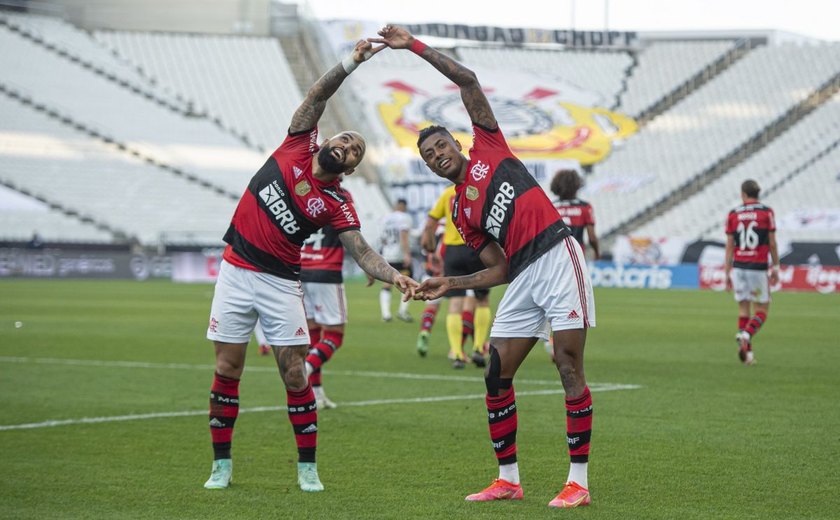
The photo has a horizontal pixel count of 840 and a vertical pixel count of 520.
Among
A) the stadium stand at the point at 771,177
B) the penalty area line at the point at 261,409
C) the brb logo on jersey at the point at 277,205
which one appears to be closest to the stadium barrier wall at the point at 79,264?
the stadium stand at the point at 771,177

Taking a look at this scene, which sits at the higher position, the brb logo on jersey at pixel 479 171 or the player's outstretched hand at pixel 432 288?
the brb logo on jersey at pixel 479 171

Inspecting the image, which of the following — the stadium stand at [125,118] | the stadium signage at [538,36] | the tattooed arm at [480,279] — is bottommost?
the tattooed arm at [480,279]

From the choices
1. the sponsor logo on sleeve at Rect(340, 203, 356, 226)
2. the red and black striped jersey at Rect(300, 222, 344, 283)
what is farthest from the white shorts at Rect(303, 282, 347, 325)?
the sponsor logo on sleeve at Rect(340, 203, 356, 226)

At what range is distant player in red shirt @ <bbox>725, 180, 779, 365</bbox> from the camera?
15.0 metres

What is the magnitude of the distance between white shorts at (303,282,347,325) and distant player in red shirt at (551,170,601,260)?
3406mm

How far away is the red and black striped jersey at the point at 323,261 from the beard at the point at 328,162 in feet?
14.4

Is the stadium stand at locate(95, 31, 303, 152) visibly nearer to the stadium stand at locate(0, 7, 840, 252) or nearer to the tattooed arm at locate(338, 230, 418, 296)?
the stadium stand at locate(0, 7, 840, 252)

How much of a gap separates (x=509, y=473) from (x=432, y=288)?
3.98ft

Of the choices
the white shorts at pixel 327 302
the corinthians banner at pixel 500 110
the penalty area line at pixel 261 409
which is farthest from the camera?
the corinthians banner at pixel 500 110

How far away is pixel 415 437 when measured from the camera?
910 centimetres

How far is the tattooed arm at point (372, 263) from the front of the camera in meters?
6.99

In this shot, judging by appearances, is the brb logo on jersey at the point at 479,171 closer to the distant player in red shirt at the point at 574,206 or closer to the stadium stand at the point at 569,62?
the distant player in red shirt at the point at 574,206

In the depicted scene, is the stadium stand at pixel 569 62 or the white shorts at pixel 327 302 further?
the stadium stand at pixel 569 62

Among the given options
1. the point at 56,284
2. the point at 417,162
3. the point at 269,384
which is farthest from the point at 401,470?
the point at 417,162
